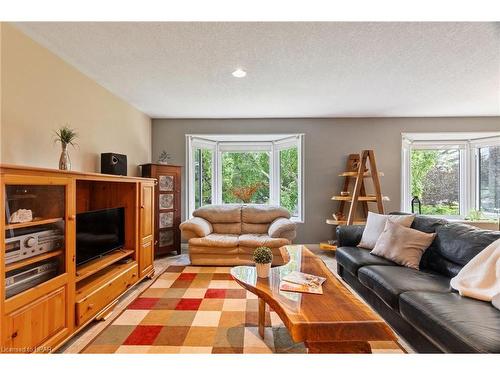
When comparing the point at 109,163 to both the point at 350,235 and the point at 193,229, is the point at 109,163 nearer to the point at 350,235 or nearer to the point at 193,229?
the point at 193,229

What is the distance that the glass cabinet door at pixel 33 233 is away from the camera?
1.38 meters

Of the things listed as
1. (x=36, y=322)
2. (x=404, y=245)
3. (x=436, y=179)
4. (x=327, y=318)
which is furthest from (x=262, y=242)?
(x=436, y=179)

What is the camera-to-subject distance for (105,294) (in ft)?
6.97

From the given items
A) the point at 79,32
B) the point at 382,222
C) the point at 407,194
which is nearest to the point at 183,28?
the point at 79,32

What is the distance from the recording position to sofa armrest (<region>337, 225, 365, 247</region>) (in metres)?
2.93

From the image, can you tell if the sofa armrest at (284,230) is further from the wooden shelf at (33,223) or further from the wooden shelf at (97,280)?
the wooden shelf at (33,223)

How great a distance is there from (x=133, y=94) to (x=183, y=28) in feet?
5.64

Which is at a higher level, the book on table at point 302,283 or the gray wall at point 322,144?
the gray wall at point 322,144

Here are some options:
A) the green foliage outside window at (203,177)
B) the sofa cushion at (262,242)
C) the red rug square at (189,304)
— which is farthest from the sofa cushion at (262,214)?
the red rug square at (189,304)

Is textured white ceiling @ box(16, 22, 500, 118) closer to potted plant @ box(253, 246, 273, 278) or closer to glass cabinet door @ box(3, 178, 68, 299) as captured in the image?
glass cabinet door @ box(3, 178, 68, 299)

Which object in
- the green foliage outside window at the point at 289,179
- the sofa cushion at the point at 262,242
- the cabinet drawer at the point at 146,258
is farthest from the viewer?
the green foliage outside window at the point at 289,179

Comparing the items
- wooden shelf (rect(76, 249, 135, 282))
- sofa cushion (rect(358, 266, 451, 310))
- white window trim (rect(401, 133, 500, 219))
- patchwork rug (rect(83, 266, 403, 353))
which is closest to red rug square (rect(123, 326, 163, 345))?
patchwork rug (rect(83, 266, 403, 353))

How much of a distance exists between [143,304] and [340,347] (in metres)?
1.87

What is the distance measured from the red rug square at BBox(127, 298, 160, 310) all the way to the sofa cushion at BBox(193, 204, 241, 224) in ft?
5.48
